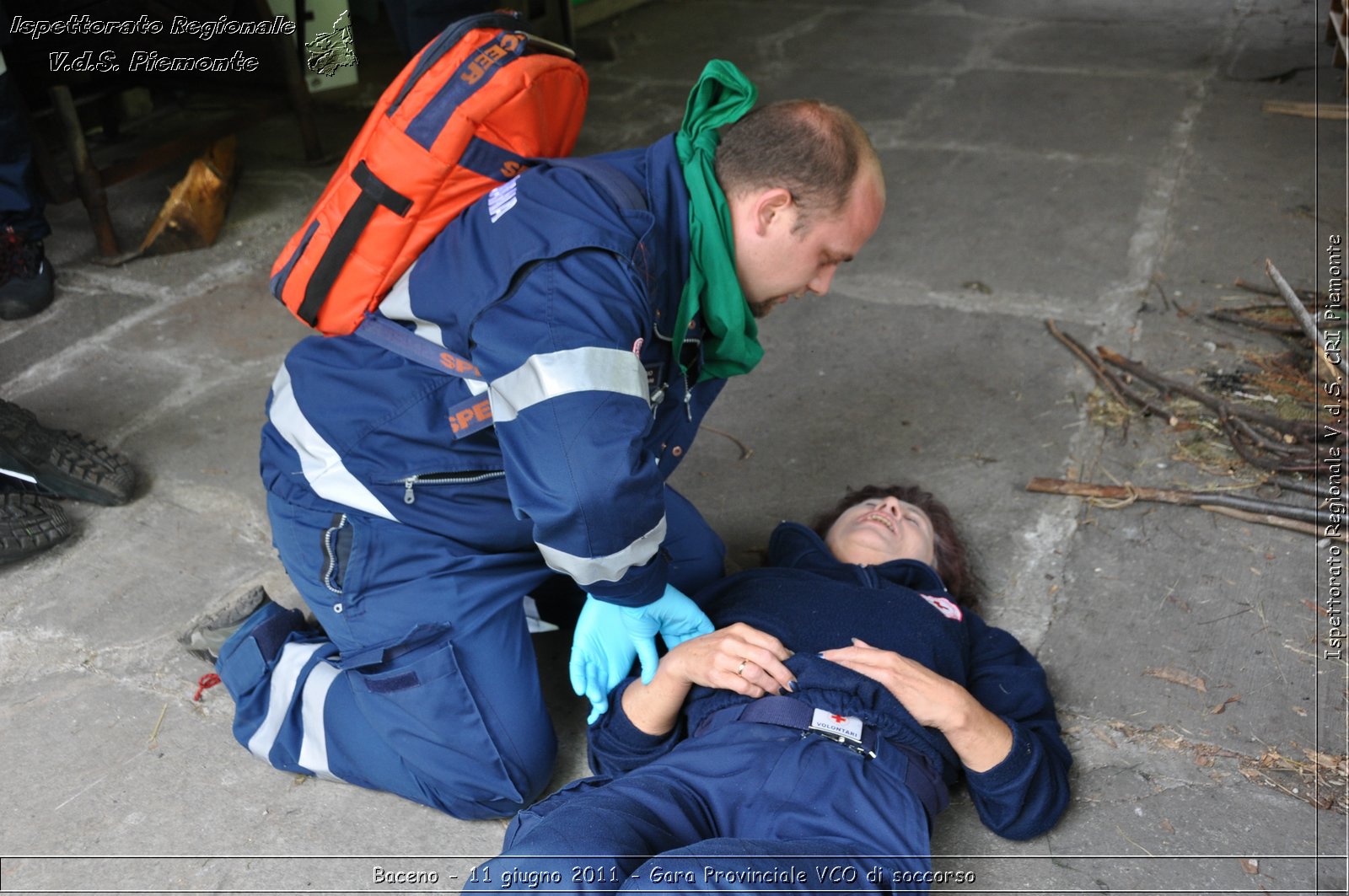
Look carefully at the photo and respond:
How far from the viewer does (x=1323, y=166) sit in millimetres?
4496

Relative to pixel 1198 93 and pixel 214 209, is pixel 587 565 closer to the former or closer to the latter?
pixel 214 209

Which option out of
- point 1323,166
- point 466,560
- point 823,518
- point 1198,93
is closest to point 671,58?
point 1198,93

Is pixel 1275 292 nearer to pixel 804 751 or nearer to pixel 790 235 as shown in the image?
pixel 790 235

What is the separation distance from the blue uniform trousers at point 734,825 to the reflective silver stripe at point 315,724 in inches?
20.2

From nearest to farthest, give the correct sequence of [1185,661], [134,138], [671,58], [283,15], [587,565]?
[587,565] → [1185,661] → [283,15] → [134,138] → [671,58]

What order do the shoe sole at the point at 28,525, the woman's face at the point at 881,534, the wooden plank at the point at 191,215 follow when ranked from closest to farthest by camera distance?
the woman's face at the point at 881,534, the shoe sole at the point at 28,525, the wooden plank at the point at 191,215

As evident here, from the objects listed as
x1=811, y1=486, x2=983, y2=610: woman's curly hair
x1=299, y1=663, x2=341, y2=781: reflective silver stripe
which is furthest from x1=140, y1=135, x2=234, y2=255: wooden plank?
x1=811, y1=486, x2=983, y2=610: woman's curly hair

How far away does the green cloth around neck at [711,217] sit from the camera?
190cm

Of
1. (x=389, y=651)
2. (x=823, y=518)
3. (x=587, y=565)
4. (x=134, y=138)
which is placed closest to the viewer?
(x=587, y=565)

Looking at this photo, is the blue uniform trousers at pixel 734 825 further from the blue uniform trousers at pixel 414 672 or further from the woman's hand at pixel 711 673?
the blue uniform trousers at pixel 414 672

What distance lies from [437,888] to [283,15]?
4014 mm

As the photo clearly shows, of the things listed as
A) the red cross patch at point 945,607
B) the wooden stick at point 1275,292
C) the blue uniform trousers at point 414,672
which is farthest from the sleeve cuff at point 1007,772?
the wooden stick at point 1275,292

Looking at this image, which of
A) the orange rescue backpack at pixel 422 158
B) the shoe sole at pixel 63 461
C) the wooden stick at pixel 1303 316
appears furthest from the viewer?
the wooden stick at pixel 1303 316

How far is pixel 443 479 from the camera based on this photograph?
6.79 feet
